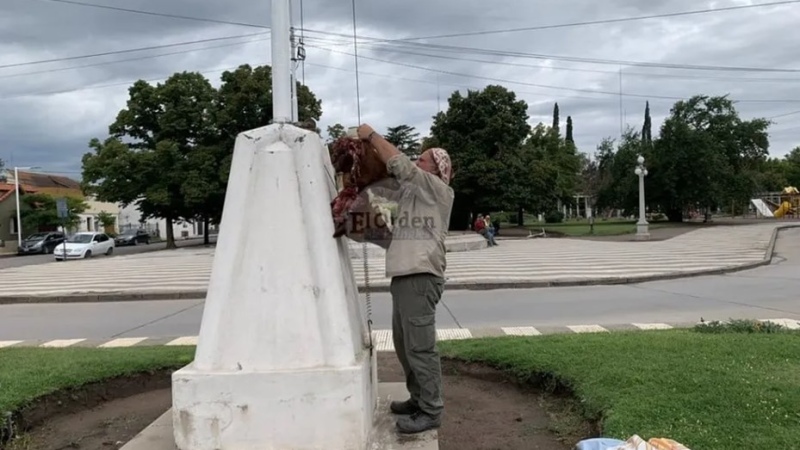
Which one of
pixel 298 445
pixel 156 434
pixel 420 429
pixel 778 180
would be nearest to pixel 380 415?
pixel 420 429

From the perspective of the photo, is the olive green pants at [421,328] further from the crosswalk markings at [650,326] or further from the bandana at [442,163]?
the crosswalk markings at [650,326]

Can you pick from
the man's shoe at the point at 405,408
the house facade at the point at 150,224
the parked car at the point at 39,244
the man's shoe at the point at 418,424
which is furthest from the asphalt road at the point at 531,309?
the house facade at the point at 150,224

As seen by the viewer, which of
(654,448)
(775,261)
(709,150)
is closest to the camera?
(654,448)

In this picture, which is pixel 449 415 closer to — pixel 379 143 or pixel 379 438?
pixel 379 438

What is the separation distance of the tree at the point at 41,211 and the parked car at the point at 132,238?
352 centimetres

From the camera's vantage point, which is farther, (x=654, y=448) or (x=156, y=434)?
(x=156, y=434)

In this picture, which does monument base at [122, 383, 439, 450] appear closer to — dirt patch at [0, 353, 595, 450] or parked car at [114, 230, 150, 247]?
dirt patch at [0, 353, 595, 450]

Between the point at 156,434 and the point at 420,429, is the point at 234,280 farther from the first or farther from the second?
the point at 420,429

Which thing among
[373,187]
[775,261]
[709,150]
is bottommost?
[775,261]

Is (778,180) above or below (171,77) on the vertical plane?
below

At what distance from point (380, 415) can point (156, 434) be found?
1.35 meters

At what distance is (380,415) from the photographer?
400 centimetres

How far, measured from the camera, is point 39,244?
39188 millimetres

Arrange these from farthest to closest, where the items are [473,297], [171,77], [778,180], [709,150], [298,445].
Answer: [778,180], [709,150], [171,77], [473,297], [298,445]
